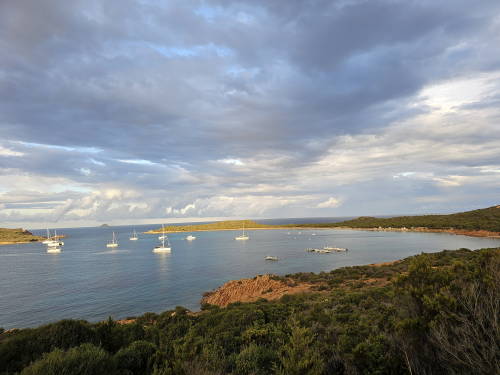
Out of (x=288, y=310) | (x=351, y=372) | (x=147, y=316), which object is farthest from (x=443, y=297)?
(x=147, y=316)

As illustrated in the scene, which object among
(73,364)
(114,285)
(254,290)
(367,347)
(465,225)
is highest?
(73,364)

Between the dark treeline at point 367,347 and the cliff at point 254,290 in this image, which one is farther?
the cliff at point 254,290

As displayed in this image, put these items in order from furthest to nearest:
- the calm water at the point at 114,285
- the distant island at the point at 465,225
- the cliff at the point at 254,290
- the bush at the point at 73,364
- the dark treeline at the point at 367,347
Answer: the distant island at the point at 465,225 < the calm water at the point at 114,285 < the cliff at the point at 254,290 < the dark treeline at the point at 367,347 < the bush at the point at 73,364

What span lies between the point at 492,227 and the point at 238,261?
9871 cm

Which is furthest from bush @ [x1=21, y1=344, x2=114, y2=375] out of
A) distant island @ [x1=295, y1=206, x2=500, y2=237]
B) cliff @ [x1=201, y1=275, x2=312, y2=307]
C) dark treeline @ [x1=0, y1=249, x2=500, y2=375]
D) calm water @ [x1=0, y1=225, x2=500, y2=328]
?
distant island @ [x1=295, y1=206, x2=500, y2=237]

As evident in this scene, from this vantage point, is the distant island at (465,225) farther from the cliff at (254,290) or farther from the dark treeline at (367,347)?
the dark treeline at (367,347)

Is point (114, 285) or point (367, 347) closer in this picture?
point (367, 347)

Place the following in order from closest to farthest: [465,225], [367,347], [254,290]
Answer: [367,347], [254,290], [465,225]

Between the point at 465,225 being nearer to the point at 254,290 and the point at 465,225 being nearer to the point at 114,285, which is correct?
the point at 254,290

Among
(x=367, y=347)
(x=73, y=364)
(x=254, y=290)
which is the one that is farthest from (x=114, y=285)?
(x=367, y=347)

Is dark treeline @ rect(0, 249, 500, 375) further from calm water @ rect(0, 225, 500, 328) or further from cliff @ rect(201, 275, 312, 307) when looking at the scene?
calm water @ rect(0, 225, 500, 328)

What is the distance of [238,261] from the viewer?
210 feet

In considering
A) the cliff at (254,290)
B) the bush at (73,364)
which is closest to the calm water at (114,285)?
the cliff at (254,290)

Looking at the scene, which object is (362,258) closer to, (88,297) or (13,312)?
(88,297)
